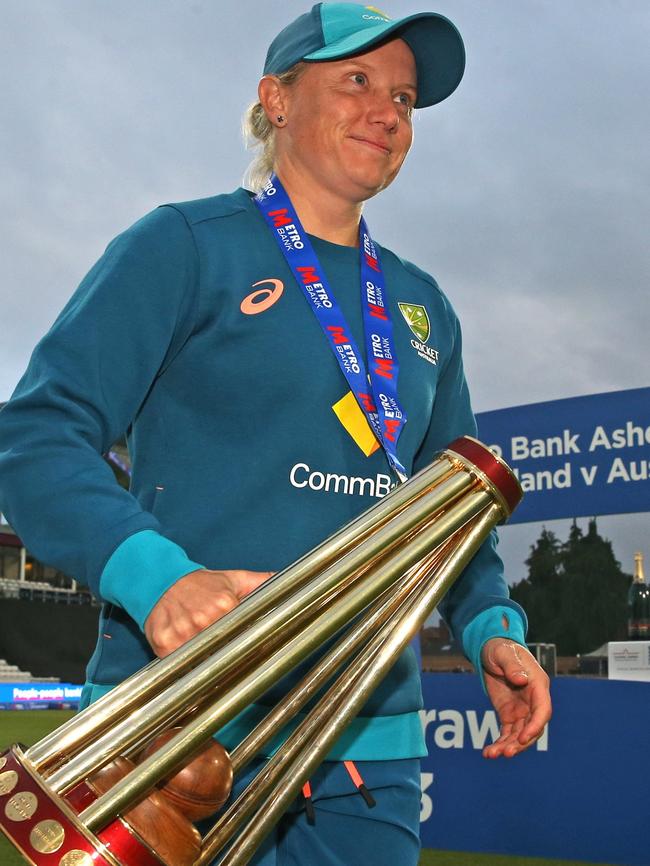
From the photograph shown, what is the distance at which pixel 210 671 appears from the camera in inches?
31.3

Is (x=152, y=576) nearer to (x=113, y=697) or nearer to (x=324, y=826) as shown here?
(x=113, y=697)

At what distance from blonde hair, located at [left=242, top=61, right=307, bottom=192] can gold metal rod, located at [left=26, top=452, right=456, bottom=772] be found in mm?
1060

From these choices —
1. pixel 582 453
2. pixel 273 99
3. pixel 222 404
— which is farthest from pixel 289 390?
pixel 582 453

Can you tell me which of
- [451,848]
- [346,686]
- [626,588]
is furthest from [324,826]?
[451,848]

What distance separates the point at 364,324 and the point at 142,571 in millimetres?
723

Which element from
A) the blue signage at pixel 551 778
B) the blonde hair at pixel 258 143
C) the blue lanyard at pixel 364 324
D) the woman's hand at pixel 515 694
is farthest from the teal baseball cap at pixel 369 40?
the blue signage at pixel 551 778

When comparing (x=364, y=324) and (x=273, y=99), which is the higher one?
(x=273, y=99)

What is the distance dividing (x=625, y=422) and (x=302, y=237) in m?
3.79

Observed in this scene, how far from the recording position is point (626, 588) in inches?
193

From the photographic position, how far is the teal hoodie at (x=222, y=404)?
51.3 inches

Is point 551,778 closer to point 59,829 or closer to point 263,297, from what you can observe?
point 263,297

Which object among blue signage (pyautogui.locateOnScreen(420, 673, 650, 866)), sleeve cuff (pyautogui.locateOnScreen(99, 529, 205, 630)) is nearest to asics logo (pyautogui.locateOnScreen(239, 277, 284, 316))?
sleeve cuff (pyautogui.locateOnScreen(99, 529, 205, 630))

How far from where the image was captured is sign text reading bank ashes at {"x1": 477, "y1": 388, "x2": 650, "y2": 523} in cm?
503

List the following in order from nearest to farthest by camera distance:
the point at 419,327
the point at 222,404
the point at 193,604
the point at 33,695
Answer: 1. the point at 193,604
2. the point at 222,404
3. the point at 419,327
4. the point at 33,695
